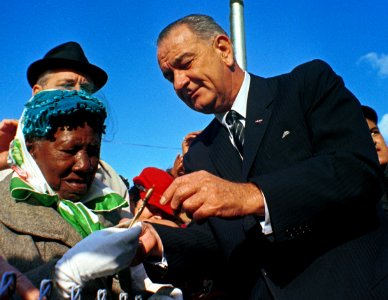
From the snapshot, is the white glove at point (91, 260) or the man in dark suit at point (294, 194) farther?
the man in dark suit at point (294, 194)

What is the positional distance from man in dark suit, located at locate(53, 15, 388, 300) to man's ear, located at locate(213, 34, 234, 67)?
147mm

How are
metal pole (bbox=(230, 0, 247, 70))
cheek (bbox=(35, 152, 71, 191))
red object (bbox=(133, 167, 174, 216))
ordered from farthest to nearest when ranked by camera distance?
metal pole (bbox=(230, 0, 247, 70)), red object (bbox=(133, 167, 174, 216)), cheek (bbox=(35, 152, 71, 191))

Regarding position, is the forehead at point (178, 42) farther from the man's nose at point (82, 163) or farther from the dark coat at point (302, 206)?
the man's nose at point (82, 163)

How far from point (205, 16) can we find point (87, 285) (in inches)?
76.1

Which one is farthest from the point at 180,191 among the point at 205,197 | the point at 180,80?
the point at 180,80

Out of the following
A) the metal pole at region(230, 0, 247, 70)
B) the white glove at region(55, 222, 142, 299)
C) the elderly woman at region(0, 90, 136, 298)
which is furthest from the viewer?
the metal pole at region(230, 0, 247, 70)

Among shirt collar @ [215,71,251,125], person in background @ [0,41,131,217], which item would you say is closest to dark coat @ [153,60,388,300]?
shirt collar @ [215,71,251,125]

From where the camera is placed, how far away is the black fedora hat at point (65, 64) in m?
3.51

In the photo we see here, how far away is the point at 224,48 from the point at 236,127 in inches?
27.3

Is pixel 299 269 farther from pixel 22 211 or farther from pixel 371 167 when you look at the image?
pixel 22 211

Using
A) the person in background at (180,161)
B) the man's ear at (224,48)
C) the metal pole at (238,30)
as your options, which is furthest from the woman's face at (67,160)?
the metal pole at (238,30)

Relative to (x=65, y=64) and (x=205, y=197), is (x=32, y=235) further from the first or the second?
(x=65, y=64)

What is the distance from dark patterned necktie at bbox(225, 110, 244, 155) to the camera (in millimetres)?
2493

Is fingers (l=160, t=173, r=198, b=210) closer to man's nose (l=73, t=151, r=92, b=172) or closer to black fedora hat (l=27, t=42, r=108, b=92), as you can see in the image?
man's nose (l=73, t=151, r=92, b=172)
